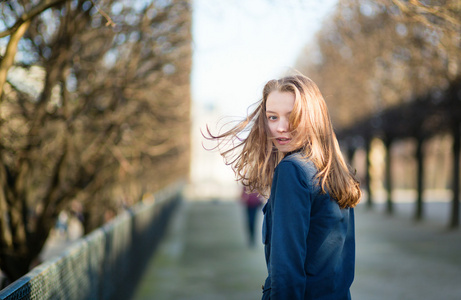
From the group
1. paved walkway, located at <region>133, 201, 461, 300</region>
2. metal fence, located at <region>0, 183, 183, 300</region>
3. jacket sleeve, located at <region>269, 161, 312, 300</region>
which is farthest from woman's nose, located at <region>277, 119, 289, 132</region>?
paved walkway, located at <region>133, 201, 461, 300</region>

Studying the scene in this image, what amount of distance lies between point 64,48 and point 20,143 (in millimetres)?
1308

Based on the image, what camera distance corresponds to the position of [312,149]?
2.26m

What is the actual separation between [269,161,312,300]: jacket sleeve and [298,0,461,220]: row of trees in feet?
13.3

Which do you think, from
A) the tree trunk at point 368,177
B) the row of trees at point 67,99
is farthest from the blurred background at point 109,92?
the tree trunk at point 368,177

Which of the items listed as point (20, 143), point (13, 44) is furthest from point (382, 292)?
point (13, 44)

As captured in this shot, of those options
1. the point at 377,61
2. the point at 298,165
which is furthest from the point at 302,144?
the point at 377,61

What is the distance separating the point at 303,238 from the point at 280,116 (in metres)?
0.52

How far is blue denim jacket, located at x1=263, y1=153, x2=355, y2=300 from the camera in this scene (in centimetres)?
204

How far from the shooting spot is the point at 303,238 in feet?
6.77

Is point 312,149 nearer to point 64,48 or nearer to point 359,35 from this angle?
point 64,48

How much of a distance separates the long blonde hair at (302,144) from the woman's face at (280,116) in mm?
23

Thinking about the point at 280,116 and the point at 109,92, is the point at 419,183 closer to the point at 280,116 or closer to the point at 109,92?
the point at 109,92

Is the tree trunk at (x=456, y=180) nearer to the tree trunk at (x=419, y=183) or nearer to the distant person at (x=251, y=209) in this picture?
the tree trunk at (x=419, y=183)

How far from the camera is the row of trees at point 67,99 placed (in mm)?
6730
